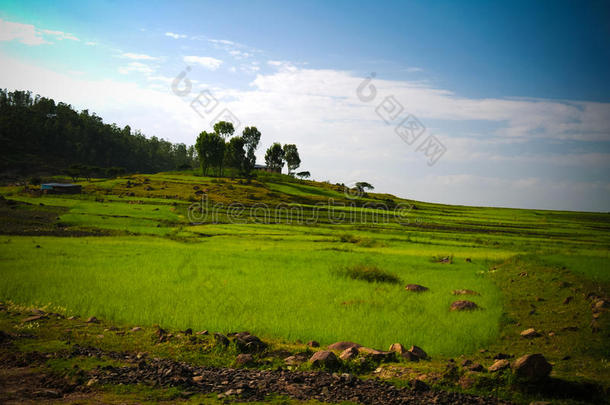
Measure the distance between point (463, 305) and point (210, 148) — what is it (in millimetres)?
98193

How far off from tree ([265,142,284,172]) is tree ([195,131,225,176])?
95.0 ft

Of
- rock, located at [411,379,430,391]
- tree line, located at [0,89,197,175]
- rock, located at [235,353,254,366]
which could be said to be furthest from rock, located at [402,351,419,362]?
tree line, located at [0,89,197,175]

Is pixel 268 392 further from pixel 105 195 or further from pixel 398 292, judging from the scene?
pixel 105 195

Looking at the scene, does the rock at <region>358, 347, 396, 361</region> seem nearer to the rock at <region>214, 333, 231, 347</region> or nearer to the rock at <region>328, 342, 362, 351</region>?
the rock at <region>328, 342, 362, 351</region>

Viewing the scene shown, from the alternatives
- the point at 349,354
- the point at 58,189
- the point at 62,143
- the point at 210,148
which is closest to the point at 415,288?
the point at 349,354

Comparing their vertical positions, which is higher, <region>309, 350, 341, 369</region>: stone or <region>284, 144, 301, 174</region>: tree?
<region>284, 144, 301, 174</region>: tree

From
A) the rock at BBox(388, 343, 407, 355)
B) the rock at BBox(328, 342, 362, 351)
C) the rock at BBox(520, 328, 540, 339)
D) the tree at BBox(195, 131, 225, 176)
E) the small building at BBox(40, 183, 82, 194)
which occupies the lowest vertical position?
the rock at BBox(328, 342, 362, 351)

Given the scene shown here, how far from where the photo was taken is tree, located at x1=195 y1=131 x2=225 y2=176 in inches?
4082

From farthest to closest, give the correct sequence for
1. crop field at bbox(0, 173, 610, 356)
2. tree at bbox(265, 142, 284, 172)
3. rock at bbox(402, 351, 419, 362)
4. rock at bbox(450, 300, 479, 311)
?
1. tree at bbox(265, 142, 284, 172)
2. rock at bbox(450, 300, 479, 311)
3. crop field at bbox(0, 173, 610, 356)
4. rock at bbox(402, 351, 419, 362)

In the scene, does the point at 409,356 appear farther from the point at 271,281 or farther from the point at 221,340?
the point at 271,281

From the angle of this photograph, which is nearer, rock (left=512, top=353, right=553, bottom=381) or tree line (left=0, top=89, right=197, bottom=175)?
rock (left=512, top=353, right=553, bottom=381)

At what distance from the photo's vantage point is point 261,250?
2944 centimetres

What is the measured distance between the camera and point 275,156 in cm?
13538

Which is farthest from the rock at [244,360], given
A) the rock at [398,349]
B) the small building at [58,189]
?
the small building at [58,189]
